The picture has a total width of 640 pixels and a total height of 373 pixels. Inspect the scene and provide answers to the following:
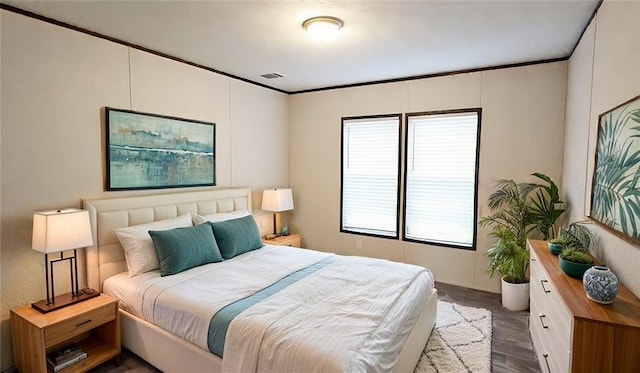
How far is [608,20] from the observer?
6.89 ft

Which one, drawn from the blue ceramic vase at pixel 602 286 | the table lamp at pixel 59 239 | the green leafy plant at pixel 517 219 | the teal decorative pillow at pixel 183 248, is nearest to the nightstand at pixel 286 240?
the teal decorative pillow at pixel 183 248

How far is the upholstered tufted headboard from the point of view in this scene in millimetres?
2777

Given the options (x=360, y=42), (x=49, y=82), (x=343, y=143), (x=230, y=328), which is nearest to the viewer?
(x=230, y=328)

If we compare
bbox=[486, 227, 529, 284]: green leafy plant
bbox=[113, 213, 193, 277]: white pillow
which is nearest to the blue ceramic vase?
bbox=[486, 227, 529, 284]: green leafy plant

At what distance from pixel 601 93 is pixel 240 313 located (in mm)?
2885

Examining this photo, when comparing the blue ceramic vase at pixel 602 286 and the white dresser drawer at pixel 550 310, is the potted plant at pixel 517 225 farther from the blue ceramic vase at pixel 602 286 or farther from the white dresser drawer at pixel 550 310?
the blue ceramic vase at pixel 602 286

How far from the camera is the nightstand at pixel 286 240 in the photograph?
445 cm

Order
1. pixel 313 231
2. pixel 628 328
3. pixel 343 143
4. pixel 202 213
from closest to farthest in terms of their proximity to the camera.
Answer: pixel 628 328 < pixel 202 213 < pixel 343 143 < pixel 313 231

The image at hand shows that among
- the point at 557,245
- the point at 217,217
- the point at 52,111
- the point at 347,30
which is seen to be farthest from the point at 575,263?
the point at 52,111

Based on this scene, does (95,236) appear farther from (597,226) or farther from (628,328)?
(597,226)

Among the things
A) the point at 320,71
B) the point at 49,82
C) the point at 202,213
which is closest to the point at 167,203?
the point at 202,213

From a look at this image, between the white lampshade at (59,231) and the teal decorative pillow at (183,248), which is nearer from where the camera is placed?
the white lampshade at (59,231)

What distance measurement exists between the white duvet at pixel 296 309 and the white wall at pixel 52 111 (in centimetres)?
69

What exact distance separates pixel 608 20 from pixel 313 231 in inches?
160
